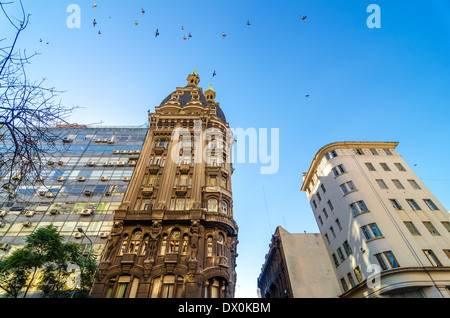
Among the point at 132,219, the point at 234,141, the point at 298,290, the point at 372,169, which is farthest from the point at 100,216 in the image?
the point at 372,169

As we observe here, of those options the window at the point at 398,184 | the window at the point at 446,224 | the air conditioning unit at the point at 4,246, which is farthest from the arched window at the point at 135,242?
the window at the point at 446,224

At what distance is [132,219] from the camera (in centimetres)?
2589

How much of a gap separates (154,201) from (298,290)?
88.2ft

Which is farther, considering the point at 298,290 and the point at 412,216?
the point at 298,290

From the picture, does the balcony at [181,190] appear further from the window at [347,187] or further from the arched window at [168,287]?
the window at [347,187]

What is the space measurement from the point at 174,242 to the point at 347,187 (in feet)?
85.7

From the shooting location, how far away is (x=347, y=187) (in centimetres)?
3391

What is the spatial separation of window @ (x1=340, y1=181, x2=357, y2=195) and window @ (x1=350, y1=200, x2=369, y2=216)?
2251 millimetres

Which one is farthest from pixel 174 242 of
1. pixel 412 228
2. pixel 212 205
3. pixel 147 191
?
pixel 412 228

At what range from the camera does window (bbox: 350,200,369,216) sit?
30591mm

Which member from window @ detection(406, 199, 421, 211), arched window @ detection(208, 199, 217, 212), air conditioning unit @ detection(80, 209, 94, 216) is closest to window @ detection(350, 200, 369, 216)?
window @ detection(406, 199, 421, 211)

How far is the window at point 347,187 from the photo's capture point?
33388 mm

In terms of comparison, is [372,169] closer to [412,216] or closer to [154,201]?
[412,216]
